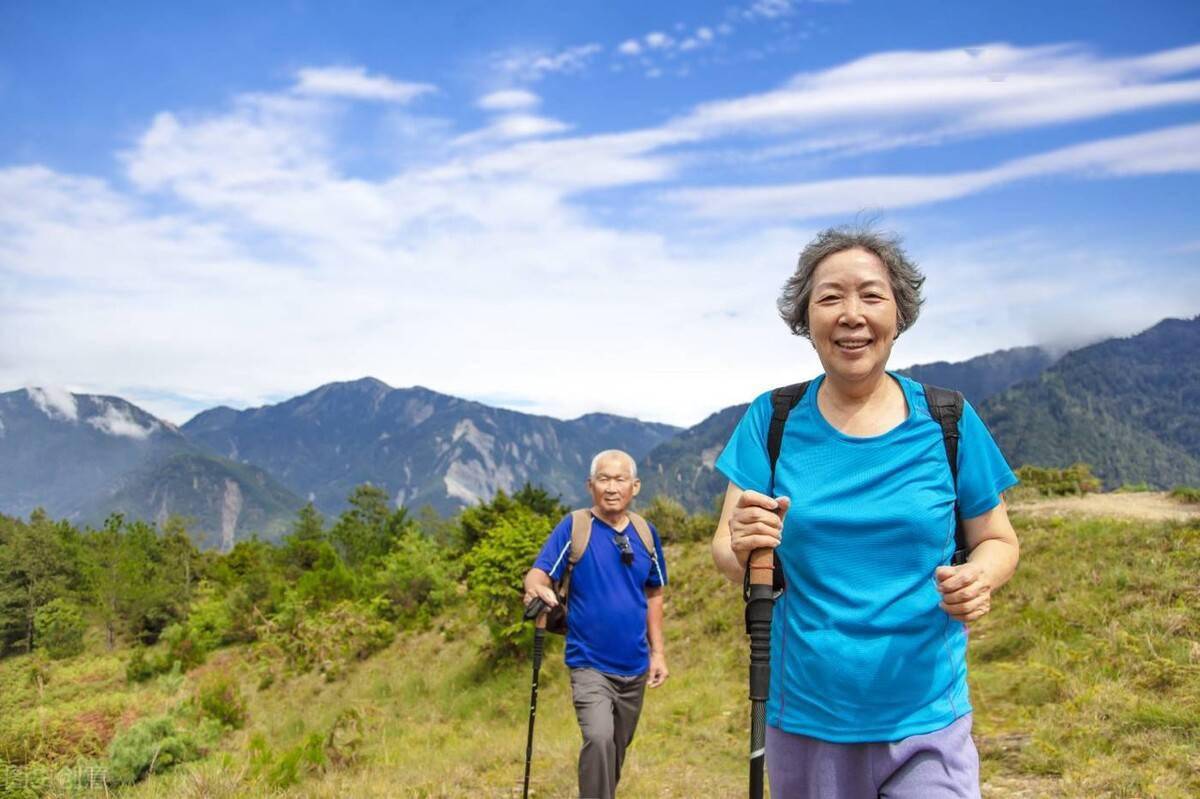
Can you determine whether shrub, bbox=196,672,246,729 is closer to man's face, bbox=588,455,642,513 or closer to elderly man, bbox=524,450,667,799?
elderly man, bbox=524,450,667,799

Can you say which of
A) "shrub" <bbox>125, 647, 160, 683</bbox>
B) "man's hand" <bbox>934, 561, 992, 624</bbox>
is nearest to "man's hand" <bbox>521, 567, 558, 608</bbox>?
"man's hand" <bbox>934, 561, 992, 624</bbox>

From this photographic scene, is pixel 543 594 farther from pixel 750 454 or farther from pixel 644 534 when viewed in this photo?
pixel 750 454

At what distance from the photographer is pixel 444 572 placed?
2378cm

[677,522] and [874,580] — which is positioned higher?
[874,580]

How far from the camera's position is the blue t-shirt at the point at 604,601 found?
15.8 ft

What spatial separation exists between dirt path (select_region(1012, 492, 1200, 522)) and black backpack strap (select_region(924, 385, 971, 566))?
12262mm

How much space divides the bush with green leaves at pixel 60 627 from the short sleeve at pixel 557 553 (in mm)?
47957

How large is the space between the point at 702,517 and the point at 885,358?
18517 millimetres

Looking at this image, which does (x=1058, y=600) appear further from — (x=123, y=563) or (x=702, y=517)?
(x=123, y=563)

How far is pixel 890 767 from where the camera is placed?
208 centimetres

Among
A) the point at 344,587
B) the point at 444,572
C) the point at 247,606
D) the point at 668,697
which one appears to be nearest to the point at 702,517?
the point at 444,572

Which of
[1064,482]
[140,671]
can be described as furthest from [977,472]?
[140,671]

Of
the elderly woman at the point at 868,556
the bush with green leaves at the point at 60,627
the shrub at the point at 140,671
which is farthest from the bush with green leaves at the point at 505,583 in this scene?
the bush with green leaves at the point at 60,627

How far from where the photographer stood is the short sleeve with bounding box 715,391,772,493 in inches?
90.0
